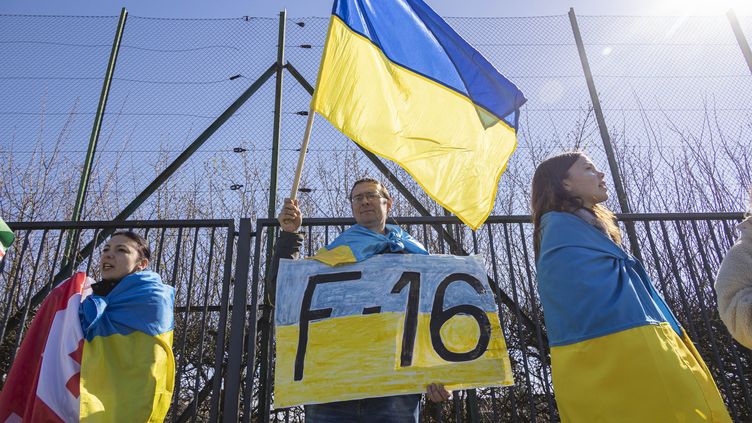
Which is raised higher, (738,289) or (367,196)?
A: (367,196)

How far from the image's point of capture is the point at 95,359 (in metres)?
2.85

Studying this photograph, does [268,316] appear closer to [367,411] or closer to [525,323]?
[367,411]

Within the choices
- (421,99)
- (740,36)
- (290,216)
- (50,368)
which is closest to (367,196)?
(290,216)

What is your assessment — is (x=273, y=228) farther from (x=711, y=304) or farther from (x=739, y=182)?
(x=739, y=182)

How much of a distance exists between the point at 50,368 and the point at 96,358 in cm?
21

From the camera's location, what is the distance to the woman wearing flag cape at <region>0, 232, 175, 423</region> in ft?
8.87


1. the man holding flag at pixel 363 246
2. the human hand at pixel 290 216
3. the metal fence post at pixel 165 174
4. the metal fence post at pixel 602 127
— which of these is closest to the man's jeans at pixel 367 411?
the man holding flag at pixel 363 246

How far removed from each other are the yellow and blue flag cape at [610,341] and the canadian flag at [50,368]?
2.34 meters

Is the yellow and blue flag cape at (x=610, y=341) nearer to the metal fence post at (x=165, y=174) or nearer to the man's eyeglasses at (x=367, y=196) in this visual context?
the man's eyeglasses at (x=367, y=196)

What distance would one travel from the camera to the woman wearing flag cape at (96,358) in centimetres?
271

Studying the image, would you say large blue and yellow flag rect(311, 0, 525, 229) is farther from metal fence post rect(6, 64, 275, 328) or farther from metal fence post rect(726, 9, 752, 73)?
metal fence post rect(726, 9, 752, 73)

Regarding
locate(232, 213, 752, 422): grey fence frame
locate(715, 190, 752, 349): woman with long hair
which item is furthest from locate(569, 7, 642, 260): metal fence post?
locate(715, 190, 752, 349): woman with long hair

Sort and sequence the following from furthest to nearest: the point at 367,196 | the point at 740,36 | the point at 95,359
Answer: the point at 740,36
the point at 367,196
the point at 95,359

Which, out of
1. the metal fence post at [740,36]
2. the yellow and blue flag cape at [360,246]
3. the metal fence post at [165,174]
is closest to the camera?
the yellow and blue flag cape at [360,246]
